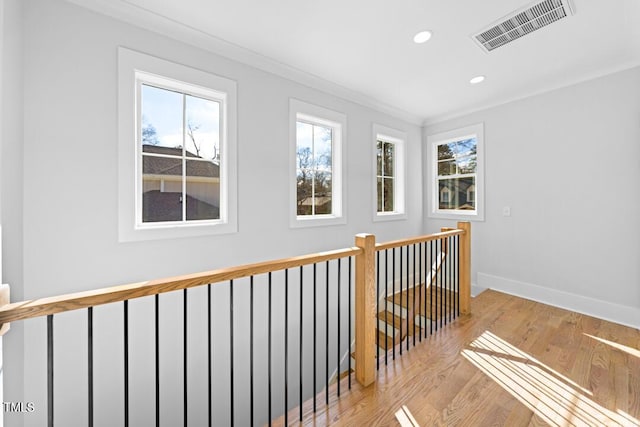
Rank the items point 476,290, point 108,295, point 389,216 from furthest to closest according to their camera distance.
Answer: point 389,216
point 476,290
point 108,295

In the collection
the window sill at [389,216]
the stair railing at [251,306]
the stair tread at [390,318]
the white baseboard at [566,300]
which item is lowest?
the stair tread at [390,318]

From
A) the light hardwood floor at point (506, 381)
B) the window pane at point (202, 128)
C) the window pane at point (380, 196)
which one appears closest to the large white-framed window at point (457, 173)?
the window pane at point (380, 196)

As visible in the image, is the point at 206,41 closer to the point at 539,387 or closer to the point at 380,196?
the point at 380,196

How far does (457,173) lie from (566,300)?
206 cm

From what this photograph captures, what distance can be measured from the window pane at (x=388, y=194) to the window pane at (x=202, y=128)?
254cm

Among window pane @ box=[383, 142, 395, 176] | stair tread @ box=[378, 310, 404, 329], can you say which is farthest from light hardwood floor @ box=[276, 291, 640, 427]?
window pane @ box=[383, 142, 395, 176]

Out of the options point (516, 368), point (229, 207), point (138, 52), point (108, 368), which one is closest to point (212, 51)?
point (138, 52)

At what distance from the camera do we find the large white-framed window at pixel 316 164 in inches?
112

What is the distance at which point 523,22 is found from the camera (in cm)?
202

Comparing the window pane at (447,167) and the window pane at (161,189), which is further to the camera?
the window pane at (447,167)

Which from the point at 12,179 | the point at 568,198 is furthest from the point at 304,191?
the point at 568,198

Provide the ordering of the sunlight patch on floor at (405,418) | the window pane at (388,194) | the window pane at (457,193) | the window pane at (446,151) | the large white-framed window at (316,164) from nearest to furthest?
the sunlight patch on floor at (405,418) < the large white-framed window at (316,164) < the window pane at (457,193) < the window pane at (388,194) < the window pane at (446,151)

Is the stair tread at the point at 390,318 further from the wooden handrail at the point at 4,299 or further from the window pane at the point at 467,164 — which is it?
the wooden handrail at the point at 4,299

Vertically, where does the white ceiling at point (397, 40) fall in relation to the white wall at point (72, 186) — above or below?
above
